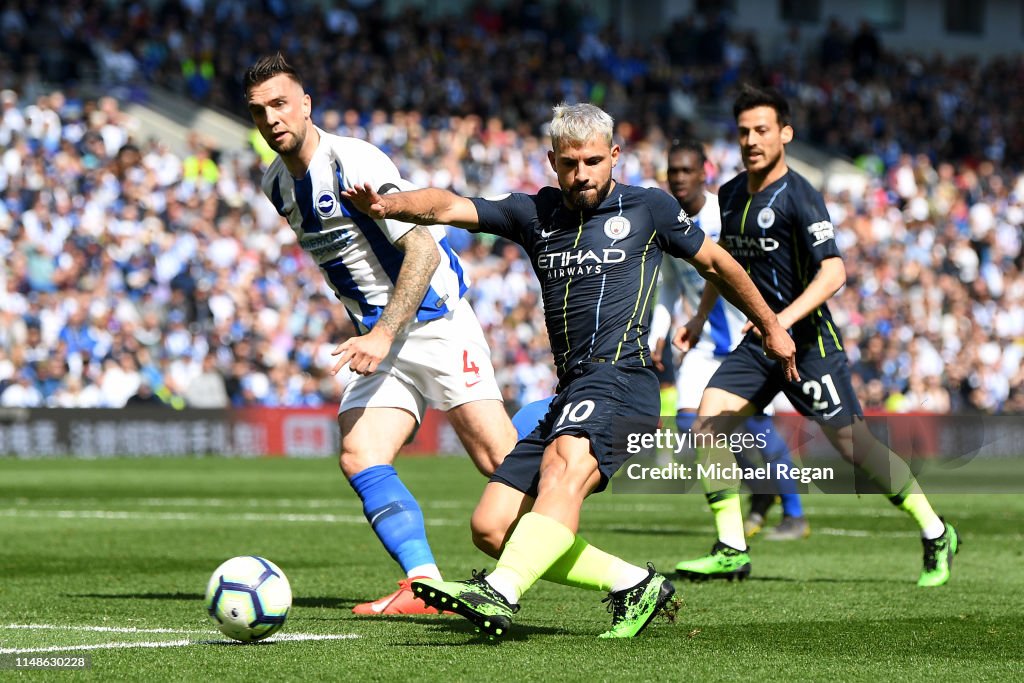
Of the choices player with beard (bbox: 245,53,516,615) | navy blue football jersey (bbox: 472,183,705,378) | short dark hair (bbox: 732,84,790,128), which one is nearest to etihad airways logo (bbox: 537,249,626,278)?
navy blue football jersey (bbox: 472,183,705,378)

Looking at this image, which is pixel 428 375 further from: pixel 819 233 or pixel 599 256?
pixel 819 233

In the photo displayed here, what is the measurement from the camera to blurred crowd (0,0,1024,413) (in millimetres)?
23109

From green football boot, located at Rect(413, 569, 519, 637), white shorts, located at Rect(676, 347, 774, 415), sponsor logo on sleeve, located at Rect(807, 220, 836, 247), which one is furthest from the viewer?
white shorts, located at Rect(676, 347, 774, 415)

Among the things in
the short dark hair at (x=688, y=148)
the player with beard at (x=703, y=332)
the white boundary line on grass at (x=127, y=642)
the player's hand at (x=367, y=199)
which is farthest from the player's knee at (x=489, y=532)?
the short dark hair at (x=688, y=148)

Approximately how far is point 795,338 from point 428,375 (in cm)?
211

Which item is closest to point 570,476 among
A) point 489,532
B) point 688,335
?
point 489,532

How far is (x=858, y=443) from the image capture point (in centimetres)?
827

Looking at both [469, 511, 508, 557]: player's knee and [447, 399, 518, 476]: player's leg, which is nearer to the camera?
[469, 511, 508, 557]: player's knee

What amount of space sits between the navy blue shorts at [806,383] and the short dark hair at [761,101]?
3.80ft

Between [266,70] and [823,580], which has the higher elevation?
[266,70]

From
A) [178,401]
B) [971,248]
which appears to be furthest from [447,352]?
[971,248]

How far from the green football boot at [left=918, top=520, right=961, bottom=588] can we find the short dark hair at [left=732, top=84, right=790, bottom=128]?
90.2 inches

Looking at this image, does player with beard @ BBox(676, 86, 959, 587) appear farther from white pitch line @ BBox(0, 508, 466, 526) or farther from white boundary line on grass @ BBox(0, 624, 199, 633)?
white pitch line @ BBox(0, 508, 466, 526)

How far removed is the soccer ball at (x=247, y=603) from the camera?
5.97 meters
